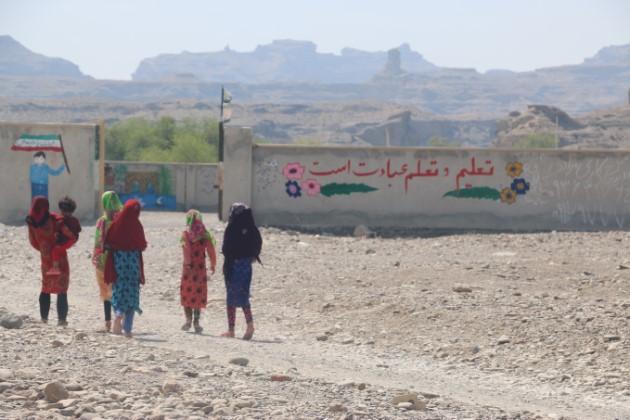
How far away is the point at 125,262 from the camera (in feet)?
32.8

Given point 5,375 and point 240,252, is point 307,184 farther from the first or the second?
point 5,375

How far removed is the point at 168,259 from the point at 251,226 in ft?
23.1

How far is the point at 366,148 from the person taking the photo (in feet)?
75.5

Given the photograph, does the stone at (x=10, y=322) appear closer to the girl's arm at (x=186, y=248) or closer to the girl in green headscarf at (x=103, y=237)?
the girl in green headscarf at (x=103, y=237)

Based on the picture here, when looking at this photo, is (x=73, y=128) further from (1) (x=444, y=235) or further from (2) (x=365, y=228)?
(1) (x=444, y=235)

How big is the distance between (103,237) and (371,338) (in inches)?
116

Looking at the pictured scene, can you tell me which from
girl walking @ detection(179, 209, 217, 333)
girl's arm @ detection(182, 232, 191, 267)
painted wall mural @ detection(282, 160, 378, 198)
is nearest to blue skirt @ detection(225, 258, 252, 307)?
girl walking @ detection(179, 209, 217, 333)

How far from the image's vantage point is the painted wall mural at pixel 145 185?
3462 centimetres

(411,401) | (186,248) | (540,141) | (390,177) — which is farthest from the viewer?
(540,141)

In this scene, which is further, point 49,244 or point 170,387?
point 49,244

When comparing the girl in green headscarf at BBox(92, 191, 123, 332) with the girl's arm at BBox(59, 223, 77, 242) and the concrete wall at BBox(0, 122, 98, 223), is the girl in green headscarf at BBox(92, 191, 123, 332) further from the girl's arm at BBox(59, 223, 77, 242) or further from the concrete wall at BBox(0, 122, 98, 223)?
the concrete wall at BBox(0, 122, 98, 223)

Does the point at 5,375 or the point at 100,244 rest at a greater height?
the point at 100,244

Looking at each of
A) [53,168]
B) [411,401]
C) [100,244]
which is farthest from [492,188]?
[411,401]

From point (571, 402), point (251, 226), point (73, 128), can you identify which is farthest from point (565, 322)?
point (73, 128)
